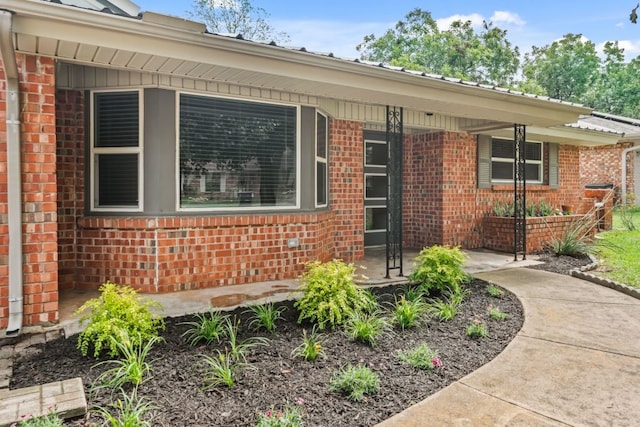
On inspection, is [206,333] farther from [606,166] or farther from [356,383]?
[606,166]

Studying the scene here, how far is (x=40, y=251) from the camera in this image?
3.88 m

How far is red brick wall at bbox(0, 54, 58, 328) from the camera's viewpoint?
3771 mm

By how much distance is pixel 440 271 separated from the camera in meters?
4.95

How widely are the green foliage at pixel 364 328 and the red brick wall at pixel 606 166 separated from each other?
16210 mm

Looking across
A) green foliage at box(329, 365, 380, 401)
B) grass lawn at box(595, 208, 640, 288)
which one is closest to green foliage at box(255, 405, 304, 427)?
green foliage at box(329, 365, 380, 401)

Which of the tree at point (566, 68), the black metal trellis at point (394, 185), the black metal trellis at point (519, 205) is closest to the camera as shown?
the black metal trellis at point (394, 185)

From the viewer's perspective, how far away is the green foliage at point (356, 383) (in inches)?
107

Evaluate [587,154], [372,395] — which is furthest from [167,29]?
[587,154]

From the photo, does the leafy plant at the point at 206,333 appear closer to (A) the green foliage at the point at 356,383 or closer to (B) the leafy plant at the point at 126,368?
(B) the leafy plant at the point at 126,368

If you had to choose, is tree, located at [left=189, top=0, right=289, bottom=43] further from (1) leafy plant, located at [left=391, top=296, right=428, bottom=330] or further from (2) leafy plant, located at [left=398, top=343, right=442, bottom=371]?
(2) leafy plant, located at [left=398, top=343, right=442, bottom=371]

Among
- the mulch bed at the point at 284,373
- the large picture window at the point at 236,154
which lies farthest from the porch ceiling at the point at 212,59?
the mulch bed at the point at 284,373

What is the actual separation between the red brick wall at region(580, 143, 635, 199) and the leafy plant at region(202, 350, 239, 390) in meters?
17.6

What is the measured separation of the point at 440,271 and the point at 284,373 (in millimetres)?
2575

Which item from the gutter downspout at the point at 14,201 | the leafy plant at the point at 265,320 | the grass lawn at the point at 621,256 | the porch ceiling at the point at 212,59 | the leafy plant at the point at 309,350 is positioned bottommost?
the leafy plant at the point at 309,350
